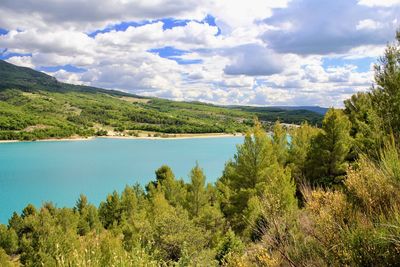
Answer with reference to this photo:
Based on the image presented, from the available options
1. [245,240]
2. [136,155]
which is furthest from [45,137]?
[245,240]

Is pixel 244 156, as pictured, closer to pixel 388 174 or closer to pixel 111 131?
pixel 388 174

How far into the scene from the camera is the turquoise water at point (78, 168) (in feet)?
231

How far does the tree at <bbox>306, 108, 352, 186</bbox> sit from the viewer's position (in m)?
24.9

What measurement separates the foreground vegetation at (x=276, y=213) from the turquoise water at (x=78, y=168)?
28.7m

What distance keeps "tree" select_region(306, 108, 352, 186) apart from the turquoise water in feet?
159

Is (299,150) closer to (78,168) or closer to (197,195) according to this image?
(197,195)

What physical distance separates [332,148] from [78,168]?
84282mm

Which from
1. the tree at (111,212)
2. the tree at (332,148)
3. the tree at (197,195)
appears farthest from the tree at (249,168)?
the tree at (111,212)

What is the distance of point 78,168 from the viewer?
9750 cm

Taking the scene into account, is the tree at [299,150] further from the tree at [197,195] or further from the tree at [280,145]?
the tree at [197,195]

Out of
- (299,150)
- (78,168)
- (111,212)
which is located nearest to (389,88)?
(299,150)

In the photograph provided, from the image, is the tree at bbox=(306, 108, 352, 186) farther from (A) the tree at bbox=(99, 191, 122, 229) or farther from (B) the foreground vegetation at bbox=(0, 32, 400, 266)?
(A) the tree at bbox=(99, 191, 122, 229)

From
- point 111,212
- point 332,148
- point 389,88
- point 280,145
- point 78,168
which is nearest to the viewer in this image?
point 389,88

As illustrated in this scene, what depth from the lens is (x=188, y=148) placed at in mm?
145875
